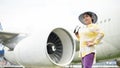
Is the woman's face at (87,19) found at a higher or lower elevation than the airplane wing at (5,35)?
higher

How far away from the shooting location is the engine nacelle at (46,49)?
16.7 feet

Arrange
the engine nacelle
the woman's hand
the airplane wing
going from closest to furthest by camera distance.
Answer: the woman's hand < the engine nacelle < the airplane wing

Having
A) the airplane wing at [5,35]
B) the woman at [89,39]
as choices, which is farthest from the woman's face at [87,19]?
the airplane wing at [5,35]

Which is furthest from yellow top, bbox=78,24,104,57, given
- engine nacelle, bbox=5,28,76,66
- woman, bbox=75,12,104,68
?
engine nacelle, bbox=5,28,76,66

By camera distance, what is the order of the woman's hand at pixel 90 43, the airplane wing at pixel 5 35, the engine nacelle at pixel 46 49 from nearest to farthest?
the woman's hand at pixel 90 43 < the engine nacelle at pixel 46 49 < the airplane wing at pixel 5 35

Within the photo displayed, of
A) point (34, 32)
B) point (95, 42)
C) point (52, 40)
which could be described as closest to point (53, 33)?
point (52, 40)

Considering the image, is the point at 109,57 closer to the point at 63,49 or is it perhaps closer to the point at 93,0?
the point at 93,0

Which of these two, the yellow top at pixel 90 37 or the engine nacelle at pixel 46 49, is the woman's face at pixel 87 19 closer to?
the yellow top at pixel 90 37

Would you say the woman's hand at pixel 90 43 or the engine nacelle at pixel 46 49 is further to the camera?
the engine nacelle at pixel 46 49

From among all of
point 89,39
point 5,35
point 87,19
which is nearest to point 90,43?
point 89,39

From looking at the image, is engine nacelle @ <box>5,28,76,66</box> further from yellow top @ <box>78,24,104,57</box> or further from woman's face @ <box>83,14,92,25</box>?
woman's face @ <box>83,14,92,25</box>

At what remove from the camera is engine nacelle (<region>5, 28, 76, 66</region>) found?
5.09 metres

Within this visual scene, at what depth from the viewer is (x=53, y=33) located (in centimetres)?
570

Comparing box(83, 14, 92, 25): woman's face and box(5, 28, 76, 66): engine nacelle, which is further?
box(5, 28, 76, 66): engine nacelle
